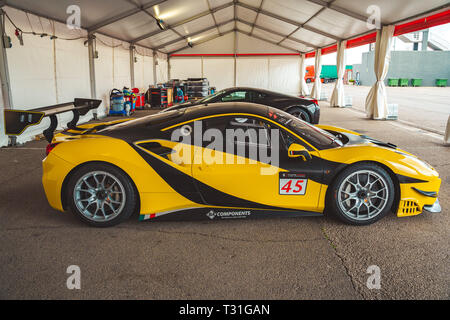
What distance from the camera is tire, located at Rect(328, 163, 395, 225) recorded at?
345cm

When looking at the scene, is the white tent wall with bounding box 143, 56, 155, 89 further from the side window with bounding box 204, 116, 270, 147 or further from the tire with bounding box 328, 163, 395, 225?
the tire with bounding box 328, 163, 395, 225

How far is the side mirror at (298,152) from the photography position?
3.39m

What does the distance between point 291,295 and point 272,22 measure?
1950 cm

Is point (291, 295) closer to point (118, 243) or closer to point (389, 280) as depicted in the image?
point (389, 280)

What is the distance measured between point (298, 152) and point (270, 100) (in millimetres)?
5926

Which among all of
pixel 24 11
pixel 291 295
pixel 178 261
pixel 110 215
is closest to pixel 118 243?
pixel 110 215

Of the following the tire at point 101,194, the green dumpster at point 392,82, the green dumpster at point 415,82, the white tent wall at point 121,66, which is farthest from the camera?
the green dumpster at point 415,82

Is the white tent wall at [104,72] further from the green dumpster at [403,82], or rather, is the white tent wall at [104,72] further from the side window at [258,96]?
the green dumpster at [403,82]

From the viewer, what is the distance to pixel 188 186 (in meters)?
3.41

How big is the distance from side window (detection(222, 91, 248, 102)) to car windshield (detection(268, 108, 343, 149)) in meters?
4.87

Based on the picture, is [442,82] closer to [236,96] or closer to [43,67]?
[236,96]

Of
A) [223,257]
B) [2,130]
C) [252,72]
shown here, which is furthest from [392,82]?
[223,257]

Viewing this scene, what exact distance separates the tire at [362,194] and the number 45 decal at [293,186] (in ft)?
0.98

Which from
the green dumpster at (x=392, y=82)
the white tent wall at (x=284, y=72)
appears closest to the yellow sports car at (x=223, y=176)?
the white tent wall at (x=284, y=72)
